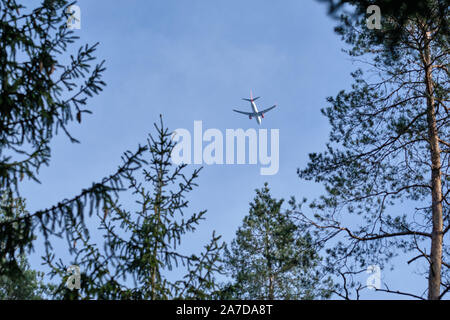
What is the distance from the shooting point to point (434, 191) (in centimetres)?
993

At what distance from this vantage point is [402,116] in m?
10.4

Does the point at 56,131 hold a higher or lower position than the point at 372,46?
lower

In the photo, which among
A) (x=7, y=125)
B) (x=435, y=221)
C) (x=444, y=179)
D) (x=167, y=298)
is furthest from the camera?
(x=444, y=179)

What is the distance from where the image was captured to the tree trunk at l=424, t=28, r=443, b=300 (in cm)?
920

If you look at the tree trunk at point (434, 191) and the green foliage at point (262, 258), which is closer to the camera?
the tree trunk at point (434, 191)

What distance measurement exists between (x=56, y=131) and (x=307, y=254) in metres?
6.34

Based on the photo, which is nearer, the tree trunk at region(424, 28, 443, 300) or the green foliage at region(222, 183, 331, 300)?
the tree trunk at region(424, 28, 443, 300)

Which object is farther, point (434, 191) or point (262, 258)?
point (262, 258)

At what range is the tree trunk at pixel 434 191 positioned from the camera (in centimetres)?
920
